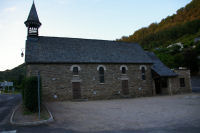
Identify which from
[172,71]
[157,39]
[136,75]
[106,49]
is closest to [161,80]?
[172,71]

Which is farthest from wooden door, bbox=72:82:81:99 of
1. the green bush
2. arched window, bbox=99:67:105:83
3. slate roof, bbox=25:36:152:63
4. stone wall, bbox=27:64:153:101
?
the green bush

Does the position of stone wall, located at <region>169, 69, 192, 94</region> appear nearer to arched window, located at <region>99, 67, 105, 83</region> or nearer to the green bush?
arched window, located at <region>99, 67, 105, 83</region>

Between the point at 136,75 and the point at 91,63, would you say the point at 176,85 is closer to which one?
the point at 136,75

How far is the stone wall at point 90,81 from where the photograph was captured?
18188 millimetres

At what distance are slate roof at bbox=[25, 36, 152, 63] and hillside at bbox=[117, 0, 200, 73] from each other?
29.8m

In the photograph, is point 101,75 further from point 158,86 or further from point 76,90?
point 158,86

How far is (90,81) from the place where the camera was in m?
20.4

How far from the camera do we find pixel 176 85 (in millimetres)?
24688

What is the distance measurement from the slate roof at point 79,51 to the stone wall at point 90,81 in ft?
2.65

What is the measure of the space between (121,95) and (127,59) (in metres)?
5.57

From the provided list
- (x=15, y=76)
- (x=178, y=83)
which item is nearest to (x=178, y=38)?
(x=178, y=83)

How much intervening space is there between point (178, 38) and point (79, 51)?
9682 cm

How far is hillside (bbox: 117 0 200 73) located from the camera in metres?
50.5

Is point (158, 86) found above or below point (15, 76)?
below
